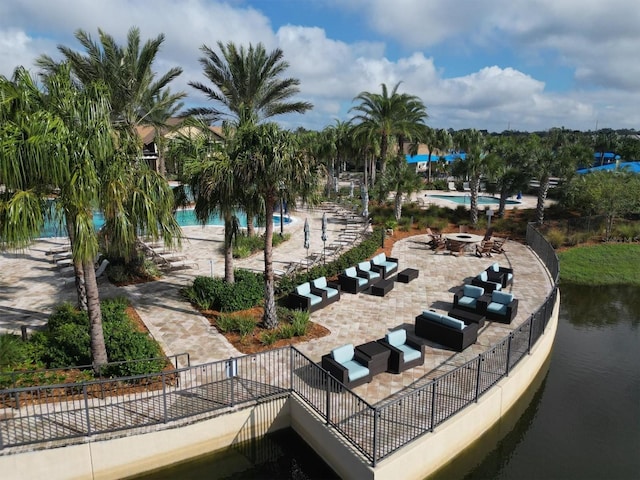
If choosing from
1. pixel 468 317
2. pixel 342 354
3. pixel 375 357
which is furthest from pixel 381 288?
pixel 342 354

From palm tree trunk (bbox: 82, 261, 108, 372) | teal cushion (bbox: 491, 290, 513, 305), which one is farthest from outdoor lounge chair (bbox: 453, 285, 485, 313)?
palm tree trunk (bbox: 82, 261, 108, 372)

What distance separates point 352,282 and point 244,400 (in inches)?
316

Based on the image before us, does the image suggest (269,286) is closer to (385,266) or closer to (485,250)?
(385,266)

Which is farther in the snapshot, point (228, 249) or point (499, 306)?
point (228, 249)

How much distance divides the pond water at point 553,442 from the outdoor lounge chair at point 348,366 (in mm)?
1723

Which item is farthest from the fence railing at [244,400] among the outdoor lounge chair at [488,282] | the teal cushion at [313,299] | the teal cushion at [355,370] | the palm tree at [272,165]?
the outdoor lounge chair at [488,282]

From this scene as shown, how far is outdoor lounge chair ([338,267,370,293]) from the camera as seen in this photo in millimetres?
17047

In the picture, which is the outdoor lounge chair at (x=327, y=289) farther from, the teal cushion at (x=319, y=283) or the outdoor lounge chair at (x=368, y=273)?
the outdoor lounge chair at (x=368, y=273)

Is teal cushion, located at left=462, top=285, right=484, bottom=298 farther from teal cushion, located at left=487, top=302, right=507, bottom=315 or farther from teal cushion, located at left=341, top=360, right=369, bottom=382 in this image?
teal cushion, located at left=341, top=360, right=369, bottom=382

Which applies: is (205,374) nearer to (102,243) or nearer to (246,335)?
(246,335)

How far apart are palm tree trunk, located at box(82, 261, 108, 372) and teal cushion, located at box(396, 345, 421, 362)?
24.5 feet

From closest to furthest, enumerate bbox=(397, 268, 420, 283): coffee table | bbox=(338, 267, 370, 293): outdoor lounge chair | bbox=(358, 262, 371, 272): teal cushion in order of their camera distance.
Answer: bbox=(338, 267, 370, 293): outdoor lounge chair → bbox=(358, 262, 371, 272): teal cushion → bbox=(397, 268, 420, 283): coffee table

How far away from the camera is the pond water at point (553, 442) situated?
9.25 meters

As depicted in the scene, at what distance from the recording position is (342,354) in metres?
10.8
